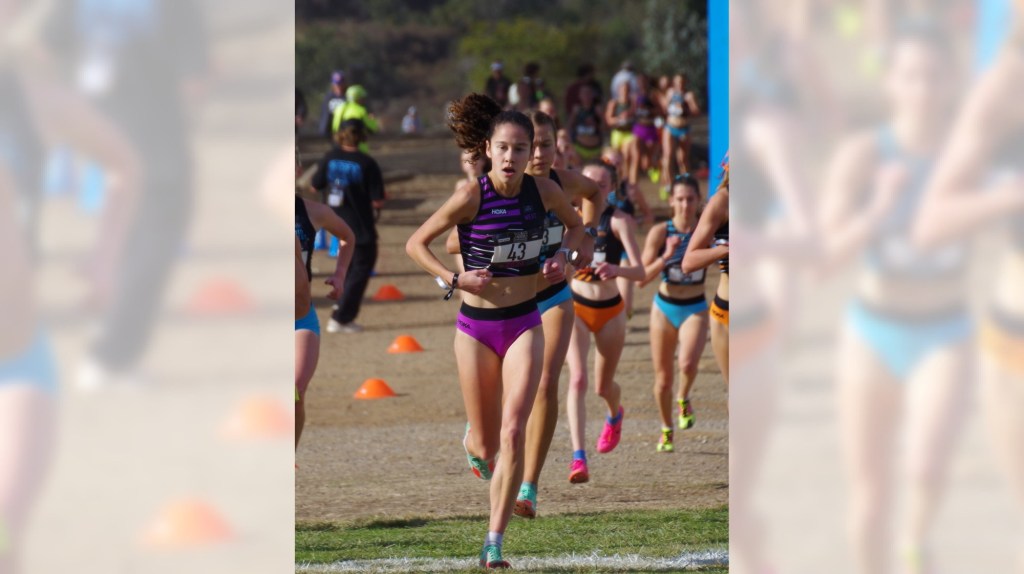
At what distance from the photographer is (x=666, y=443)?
998cm

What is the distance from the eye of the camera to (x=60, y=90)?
3.78m

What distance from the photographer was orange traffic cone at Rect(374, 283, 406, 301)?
1716cm

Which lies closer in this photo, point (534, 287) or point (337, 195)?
point (534, 287)

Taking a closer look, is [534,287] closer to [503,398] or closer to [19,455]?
[503,398]

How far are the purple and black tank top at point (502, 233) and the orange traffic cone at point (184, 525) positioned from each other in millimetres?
2887

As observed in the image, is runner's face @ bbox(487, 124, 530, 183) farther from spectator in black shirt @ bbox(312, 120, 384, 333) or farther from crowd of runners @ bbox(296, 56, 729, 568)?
spectator in black shirt @ bbox(312, 120, 384, 333)

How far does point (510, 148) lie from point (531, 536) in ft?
→ 6.91

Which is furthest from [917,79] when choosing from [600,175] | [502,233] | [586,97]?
[586,97]

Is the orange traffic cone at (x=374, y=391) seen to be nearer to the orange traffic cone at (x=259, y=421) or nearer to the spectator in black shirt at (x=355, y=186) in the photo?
the spectator in black shirt at (x=355, y=186)

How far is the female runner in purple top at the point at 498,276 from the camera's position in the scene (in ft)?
21.0

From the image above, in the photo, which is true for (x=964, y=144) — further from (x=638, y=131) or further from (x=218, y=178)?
(x=638, y=131)

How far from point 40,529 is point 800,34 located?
2278 millimetres

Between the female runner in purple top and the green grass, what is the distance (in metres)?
0.62

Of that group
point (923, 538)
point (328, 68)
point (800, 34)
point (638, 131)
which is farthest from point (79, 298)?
point (328, 68)
